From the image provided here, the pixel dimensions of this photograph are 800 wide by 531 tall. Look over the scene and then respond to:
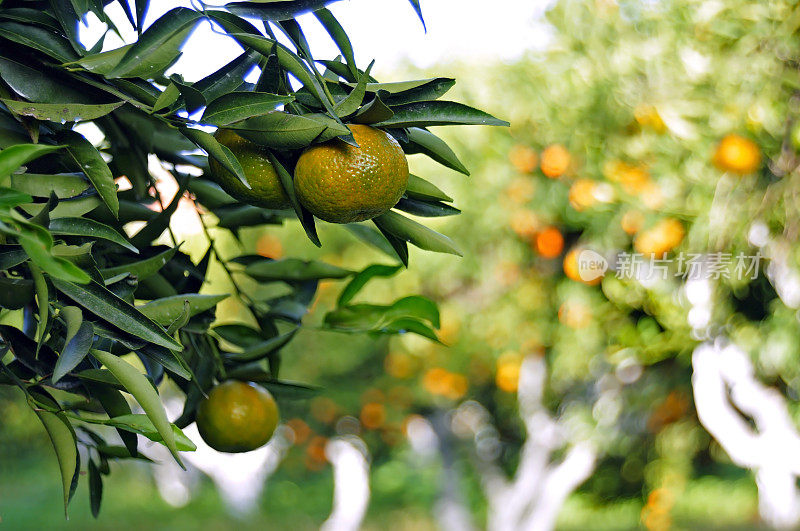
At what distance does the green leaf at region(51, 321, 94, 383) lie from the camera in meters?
0.38

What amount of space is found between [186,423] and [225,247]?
3.42 meters

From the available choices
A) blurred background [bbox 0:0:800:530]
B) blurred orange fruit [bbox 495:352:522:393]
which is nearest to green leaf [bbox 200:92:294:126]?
blurred background [bbox 0:0:800:530]

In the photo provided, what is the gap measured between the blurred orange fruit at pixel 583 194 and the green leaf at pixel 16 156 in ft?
6.45

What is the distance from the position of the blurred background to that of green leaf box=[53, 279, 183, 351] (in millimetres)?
720

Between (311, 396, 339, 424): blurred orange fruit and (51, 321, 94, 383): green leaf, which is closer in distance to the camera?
(51, 321, 94, 383): green leaf

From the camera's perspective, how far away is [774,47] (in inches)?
70.1

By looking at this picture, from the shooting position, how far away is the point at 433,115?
1.46 ft

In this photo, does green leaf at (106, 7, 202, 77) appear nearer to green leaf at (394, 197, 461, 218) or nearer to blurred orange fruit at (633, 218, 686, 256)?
green leaf at (394, 197, 461, 218)

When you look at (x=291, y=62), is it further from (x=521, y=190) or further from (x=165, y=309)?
(x=521, y=190)

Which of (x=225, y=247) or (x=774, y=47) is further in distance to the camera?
(x=225, y=247)

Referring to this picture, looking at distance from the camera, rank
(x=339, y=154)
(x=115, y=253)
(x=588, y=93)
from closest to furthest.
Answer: (x=339, y=154) < (x=115, y=253) < (x=588, y=93)

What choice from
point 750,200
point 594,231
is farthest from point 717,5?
point 594,231

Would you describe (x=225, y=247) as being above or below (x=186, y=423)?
below

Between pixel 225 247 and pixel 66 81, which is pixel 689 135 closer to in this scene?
pixel 66 81
